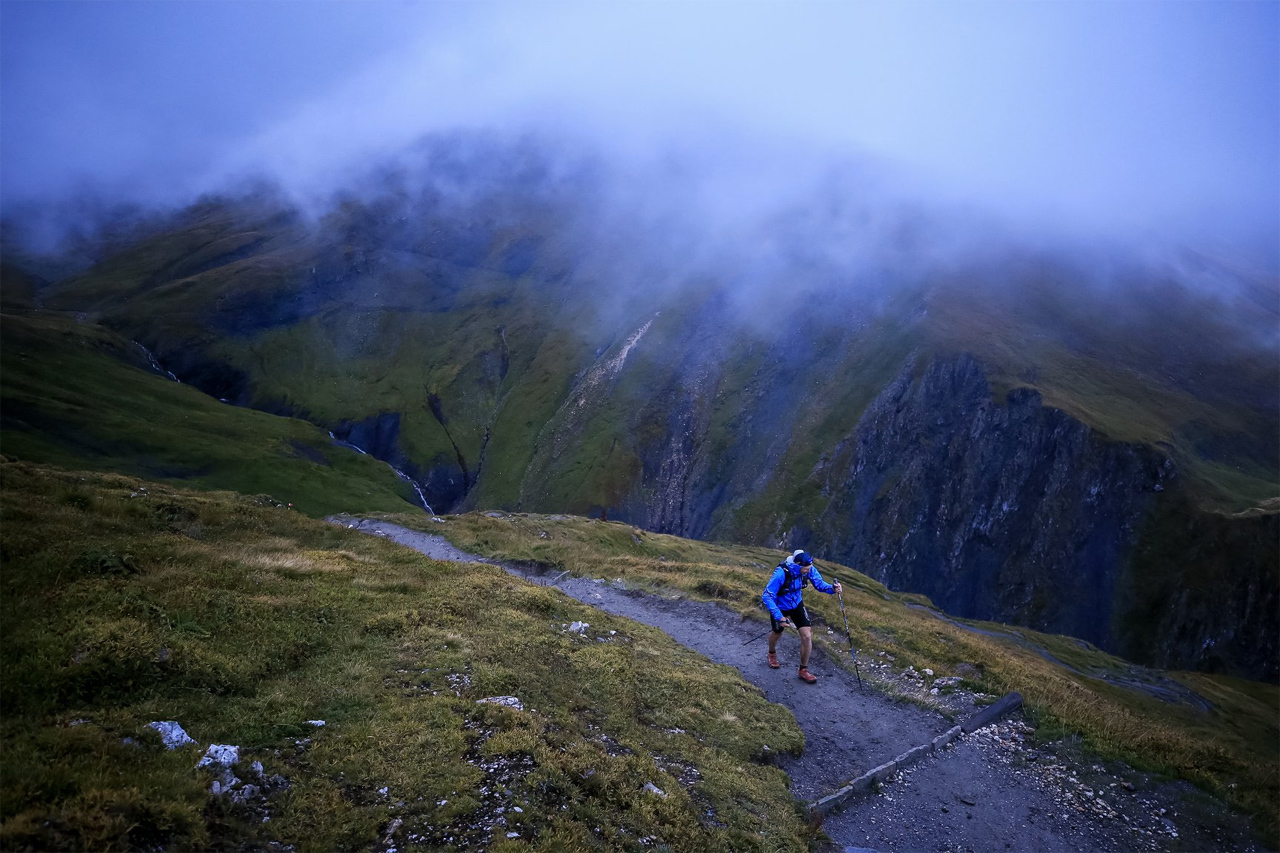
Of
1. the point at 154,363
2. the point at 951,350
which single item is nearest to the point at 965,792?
the point at 951,350

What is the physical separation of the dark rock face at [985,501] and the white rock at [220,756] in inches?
4000

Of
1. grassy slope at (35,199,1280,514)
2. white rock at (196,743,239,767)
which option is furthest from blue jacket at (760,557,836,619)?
grassy slope at (35,199,1280,514)

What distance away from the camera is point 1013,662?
26.9 metres

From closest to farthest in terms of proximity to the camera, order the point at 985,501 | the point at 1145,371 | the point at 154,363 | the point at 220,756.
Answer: the point at 220,756 → the point at 985,501 → the point at 1145,371 → the point at 154,363

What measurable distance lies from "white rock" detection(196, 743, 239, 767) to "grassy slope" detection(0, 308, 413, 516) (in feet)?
274

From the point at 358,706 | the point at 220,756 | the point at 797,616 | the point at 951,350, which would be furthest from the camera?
the point at 951,350

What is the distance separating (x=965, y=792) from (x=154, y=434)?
391 ft

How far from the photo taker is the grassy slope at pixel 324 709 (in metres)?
8.59

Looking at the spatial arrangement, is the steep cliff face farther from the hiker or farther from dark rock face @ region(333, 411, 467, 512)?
dark rock face @ region(333, 411, 467, 512)

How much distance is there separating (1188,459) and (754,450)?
67506 millimetres

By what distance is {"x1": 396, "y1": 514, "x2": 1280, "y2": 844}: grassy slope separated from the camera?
17.5 metres

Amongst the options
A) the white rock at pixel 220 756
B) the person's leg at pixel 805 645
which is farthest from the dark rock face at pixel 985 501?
the white rock at pixel 220 756

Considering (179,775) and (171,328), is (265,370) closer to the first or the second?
(171,328)

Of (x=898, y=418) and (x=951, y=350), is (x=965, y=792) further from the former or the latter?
(x=951, y=350)
